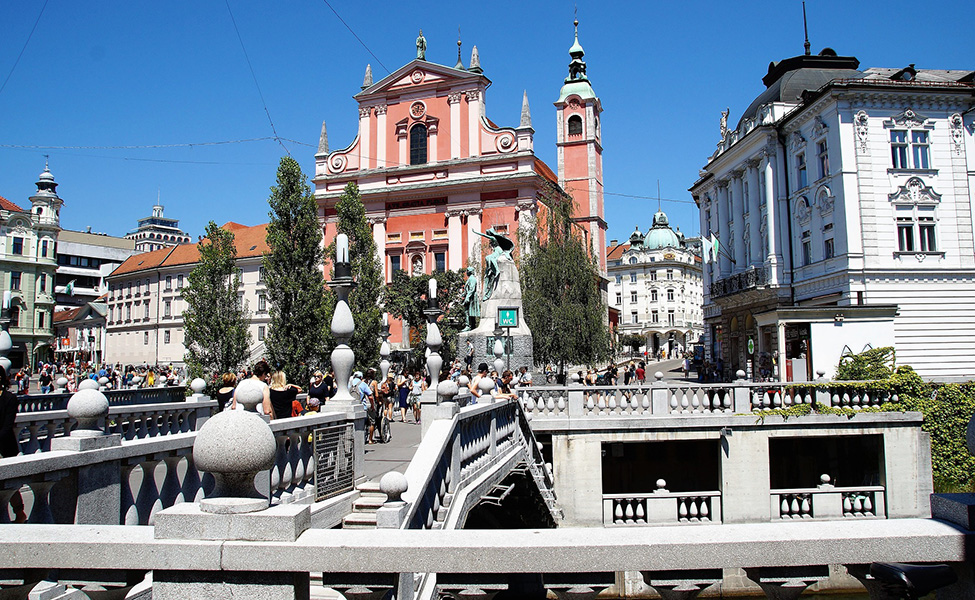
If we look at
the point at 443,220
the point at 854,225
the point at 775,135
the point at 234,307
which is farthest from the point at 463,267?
the point at 854,225

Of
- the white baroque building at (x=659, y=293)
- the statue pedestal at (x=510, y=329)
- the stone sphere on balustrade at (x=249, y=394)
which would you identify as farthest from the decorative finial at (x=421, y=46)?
the white baroque building at (x=659, y=293)

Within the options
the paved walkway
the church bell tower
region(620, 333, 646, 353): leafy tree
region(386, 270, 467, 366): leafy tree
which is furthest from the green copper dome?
the paved walkway

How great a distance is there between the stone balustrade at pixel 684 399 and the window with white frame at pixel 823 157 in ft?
50.1

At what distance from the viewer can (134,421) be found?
9.30 m

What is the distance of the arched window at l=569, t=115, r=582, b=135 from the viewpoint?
183 feet

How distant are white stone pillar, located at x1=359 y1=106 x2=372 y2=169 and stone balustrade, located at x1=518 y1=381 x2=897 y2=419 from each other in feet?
108

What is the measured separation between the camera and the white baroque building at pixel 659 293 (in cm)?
10275

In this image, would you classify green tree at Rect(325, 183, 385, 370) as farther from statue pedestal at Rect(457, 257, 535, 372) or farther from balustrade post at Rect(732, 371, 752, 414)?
balustrade post at Rect(732, 371, 752, 414)

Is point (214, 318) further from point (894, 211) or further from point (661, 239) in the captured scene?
point (661, 239)

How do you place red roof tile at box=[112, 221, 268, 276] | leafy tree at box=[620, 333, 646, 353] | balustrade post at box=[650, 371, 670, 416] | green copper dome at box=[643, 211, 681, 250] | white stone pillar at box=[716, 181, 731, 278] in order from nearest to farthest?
balustrade post at box=[650, 371, 670, 416], white stone pillar at box=[716, 181, 731, 278], red roof tile at box=[112, 221, 268, 276], leafy tree at box=[620, 333, 646, 353], green copper dome at box=[643, 211, 681, 250]

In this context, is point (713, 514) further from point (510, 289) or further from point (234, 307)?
point (234, 307)

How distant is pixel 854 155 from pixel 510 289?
58.1ft

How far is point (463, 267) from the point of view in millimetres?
43031

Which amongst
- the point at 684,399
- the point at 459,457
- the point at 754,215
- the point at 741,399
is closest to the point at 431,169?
the point at 754,215
